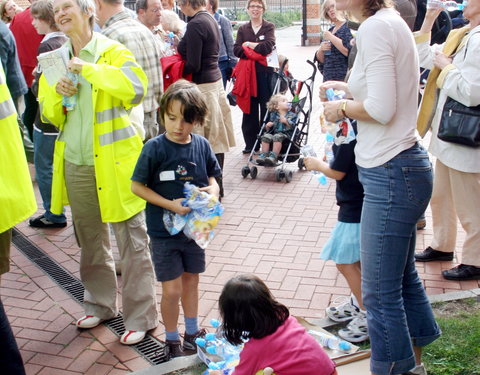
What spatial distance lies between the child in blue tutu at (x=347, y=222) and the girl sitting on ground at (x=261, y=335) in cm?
114

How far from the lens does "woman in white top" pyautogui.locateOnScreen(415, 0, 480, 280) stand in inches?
169

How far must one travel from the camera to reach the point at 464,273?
4.78 m

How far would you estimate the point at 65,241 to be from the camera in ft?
19.6

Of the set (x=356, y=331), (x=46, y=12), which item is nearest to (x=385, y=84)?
(x=356, y=331)

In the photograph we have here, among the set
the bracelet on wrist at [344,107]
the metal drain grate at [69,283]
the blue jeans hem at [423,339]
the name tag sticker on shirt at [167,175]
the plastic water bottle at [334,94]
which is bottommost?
the metal drain grate at [69,283]

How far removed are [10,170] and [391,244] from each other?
186cm

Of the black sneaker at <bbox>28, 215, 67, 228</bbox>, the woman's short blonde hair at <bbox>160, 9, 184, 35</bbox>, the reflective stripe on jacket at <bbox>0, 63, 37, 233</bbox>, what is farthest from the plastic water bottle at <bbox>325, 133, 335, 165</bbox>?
the woman's short blonde hair at <bbox>160, 9, 184, 35</bbox>

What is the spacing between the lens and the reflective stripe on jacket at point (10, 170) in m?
2.98

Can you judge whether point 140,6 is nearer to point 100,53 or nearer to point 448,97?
point 100,53

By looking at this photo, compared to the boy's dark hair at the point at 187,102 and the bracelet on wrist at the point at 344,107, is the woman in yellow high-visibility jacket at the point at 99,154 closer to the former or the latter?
the boy's dark hair at the point at 187,102

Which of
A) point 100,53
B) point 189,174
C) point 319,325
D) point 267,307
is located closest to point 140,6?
point 100,53

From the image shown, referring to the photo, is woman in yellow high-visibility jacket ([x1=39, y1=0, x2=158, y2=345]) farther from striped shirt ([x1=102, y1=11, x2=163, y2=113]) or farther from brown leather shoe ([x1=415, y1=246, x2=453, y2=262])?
brown leather shoe ([x1=415, y1=246, x2=453, y2=262])

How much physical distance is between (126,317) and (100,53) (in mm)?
1717

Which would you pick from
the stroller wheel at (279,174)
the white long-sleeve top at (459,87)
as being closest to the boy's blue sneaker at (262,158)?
the stroller wheel at (279,174)
